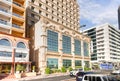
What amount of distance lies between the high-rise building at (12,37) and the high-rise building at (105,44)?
80.1 m

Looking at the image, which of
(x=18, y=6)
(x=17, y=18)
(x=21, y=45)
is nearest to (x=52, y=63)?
(x=21, y=45)

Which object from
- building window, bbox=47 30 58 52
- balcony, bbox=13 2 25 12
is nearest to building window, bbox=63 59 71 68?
building window, bbox=47 30 58 52

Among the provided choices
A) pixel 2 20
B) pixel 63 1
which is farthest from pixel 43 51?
pixel 63 1

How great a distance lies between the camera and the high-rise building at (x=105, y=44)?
12162 cm

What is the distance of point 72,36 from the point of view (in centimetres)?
6925

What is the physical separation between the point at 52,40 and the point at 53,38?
2.95ft

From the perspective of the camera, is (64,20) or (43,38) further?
(64,20)

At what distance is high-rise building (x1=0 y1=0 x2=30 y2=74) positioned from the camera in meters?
41.9

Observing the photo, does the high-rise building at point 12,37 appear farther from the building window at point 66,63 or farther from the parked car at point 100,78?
the parked car at point 100,78

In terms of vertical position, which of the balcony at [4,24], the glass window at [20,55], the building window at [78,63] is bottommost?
the building window at [78,63]

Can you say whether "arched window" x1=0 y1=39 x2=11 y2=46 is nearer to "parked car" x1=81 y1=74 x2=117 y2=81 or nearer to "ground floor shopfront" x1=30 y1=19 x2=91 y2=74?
"ground floor shopfront" x1=30 y1=19 x2=91 y2=74

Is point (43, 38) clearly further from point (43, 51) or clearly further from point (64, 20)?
point (64, 20)

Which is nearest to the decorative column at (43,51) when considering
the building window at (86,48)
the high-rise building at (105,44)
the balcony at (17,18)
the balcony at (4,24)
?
the balcony at (17,18)

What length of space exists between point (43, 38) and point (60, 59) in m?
11.1
